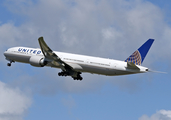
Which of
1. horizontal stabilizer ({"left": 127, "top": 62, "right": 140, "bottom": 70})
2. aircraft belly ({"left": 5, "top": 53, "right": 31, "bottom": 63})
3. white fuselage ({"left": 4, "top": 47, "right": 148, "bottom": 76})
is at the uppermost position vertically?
aircraft belly ({"left": 5, "top": 53, "right": 31, "bottom": 63})

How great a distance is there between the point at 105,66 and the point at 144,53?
256 inches

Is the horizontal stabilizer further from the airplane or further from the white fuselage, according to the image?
the white fuselage

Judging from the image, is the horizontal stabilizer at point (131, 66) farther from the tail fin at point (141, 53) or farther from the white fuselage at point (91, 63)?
the tail fin at point (141, 53)

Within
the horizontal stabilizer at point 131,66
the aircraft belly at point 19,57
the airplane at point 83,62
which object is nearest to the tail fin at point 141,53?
the airplane at point 83,62

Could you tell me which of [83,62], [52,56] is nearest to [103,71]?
[83,62]

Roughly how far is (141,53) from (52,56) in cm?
1381

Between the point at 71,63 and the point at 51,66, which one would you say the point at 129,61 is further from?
the point at 51,66

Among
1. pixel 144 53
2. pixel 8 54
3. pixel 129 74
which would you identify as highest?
pixel 8 54

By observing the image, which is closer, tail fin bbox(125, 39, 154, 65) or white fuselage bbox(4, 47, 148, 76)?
white fuselage bbox(4, 47, 148, 76)

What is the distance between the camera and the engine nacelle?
2068 inches

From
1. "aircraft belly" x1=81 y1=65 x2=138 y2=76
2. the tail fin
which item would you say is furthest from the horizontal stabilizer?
the tail fin

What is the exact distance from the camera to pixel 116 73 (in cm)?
5019

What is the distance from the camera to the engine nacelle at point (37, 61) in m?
52.5

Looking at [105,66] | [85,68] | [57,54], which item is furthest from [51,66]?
[105,66]
